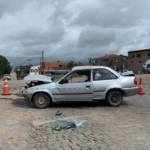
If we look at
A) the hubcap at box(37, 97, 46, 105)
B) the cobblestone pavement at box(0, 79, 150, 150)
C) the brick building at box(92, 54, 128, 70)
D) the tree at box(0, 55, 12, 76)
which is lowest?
the cobblestone pavement at box(0, 79, 150, 150)

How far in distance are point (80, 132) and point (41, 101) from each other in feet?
9.80

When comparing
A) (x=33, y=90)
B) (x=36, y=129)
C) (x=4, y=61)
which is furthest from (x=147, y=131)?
(x=4, y=61)

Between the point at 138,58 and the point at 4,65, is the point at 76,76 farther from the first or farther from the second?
the point at 138,58

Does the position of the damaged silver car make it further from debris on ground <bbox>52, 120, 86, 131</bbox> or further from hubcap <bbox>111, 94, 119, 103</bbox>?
debris on ground <bbox>52, 120, 86, 131</bbox>

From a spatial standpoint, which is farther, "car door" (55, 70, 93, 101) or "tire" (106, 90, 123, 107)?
"tire" (106, 90, 123, 107)

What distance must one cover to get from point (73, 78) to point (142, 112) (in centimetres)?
310

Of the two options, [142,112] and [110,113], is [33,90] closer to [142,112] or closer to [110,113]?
[110,113]

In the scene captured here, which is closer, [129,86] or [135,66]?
[129,86]

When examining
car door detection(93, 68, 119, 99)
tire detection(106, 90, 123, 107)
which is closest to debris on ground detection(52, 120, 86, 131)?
car door detection(93, 68, 119, 99)

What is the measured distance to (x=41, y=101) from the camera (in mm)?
6605

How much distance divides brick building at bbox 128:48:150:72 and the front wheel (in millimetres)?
61634

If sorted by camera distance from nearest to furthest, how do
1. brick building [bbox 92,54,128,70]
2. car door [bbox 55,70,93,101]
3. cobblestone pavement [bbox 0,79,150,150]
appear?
cobblestone pavement [bbox 0,79,150,150] < car door [bbox 55,70,93,101] < brick building [bbox 92,54,128,70]

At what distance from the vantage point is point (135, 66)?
66562 millimetres

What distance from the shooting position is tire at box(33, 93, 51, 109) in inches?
259
